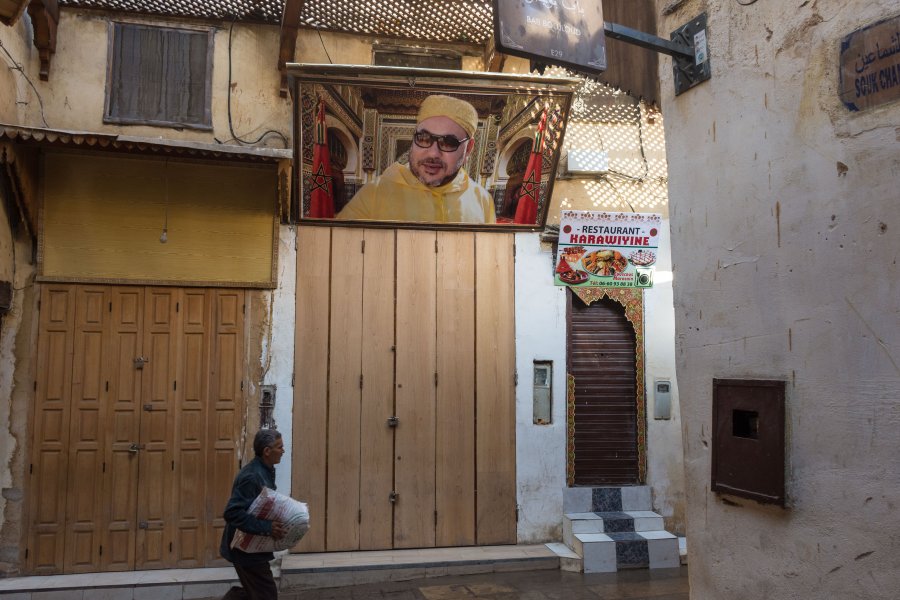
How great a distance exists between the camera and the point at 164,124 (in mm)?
7801

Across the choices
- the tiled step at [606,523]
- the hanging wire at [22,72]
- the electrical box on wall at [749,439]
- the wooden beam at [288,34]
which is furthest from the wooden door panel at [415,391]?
the electrical box on wall at [749,439]

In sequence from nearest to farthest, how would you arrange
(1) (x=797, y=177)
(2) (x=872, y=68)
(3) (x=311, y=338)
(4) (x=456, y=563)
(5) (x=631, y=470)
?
(2) (x=872, y=68) → (1) (x=797, y=177) → (4) (x=456, y=563) → (3) (x=311, y=338) → (5) (x=631, y=470)

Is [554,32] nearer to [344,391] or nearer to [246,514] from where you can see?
[246,514]

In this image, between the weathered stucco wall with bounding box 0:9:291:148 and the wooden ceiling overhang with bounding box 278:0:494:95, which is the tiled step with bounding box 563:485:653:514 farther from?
the wooden ceiling overhang with bounding box 278:0:494:95

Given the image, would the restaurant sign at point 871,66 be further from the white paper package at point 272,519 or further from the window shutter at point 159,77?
the window shutter at point 159,77

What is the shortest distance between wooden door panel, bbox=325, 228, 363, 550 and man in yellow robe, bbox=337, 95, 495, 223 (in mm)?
421

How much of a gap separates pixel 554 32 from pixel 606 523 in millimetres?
5857

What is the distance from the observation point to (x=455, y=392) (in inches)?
323

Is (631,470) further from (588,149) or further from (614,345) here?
(588,149)

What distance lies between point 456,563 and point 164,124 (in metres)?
5.72

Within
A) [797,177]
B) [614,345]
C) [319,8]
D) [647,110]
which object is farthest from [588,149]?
[797,177]

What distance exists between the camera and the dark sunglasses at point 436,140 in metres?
7.85

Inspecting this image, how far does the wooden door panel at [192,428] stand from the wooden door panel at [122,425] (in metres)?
0.43

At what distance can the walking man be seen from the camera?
428 cm
